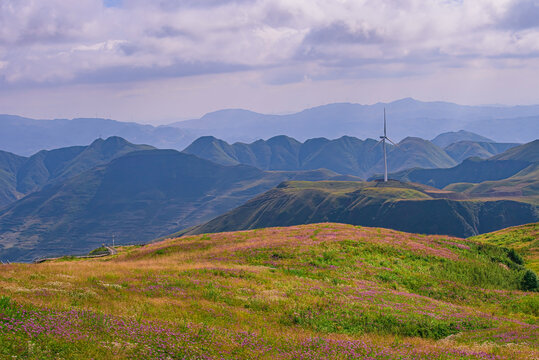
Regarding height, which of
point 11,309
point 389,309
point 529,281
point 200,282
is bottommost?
point 529,281

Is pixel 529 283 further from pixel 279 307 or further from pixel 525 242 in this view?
pixel 525 242

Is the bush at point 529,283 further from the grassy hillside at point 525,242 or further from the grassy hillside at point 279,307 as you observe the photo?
the grassy hillside at point 525,242

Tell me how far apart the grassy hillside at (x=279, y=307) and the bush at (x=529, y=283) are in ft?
1.76

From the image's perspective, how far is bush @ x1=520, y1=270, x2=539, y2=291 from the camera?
1626 inches

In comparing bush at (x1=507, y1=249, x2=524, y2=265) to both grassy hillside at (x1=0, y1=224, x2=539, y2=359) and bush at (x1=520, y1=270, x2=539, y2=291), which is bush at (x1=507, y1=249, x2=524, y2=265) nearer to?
grassy hillside at (x1=0, y1=224, x2=539, y2=359)

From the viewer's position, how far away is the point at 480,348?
20156 millimetres

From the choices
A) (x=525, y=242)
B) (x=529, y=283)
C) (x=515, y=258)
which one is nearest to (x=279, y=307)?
(x=529, y=283)

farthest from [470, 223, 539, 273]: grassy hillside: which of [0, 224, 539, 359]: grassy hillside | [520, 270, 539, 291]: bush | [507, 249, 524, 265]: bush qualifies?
[0, 224, 539, 359]: grassy hillside

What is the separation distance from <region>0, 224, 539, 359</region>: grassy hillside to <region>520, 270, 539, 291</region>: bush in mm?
537

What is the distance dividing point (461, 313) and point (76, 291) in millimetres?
24589

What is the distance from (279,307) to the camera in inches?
1028

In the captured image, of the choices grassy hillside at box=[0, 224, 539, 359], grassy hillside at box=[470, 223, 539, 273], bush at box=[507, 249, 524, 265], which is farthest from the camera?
grassy hillside at box=[470, 223, 539, 273]

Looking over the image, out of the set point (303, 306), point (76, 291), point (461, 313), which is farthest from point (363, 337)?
point (76, 291)

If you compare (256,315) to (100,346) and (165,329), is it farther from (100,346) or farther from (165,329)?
(100,346)
